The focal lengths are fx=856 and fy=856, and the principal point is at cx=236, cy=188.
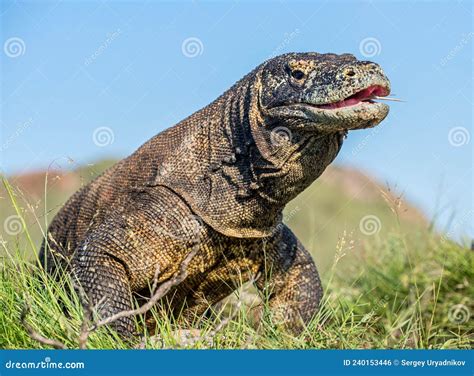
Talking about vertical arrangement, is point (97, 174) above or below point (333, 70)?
below

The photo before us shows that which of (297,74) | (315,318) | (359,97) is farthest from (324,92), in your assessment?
(315,318)

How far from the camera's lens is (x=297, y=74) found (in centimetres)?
731

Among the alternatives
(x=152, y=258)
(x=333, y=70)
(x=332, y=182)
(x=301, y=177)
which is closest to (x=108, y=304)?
(x=152, y=258)

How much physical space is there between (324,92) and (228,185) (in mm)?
1221

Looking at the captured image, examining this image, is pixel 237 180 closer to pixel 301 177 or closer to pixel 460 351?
pixel 301 177

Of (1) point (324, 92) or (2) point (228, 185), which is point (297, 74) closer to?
(1) point (324, 92)

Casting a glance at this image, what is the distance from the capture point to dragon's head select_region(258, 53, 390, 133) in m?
6.89

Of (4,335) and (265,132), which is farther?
(265,132)

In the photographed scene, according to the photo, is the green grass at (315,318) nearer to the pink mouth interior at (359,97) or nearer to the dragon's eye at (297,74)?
the pink mouth interior at (359,97)

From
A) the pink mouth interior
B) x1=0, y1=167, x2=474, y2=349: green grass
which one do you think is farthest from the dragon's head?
x1=0, y1=167, x2=474, y2=349: green grass

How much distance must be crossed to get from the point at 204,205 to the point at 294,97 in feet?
4.05

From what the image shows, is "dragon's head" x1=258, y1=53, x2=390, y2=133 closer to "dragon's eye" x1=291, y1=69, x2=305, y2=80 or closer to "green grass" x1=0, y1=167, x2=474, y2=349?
"dragon's eye" x1=291, y1=69, x2=305, y2=80

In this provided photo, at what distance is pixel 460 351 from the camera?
6.68 meters

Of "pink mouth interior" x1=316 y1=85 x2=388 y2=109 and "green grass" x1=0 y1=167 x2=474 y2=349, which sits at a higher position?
"pink mouth interior" x1=316 y1=85 x2=388 y2=109
